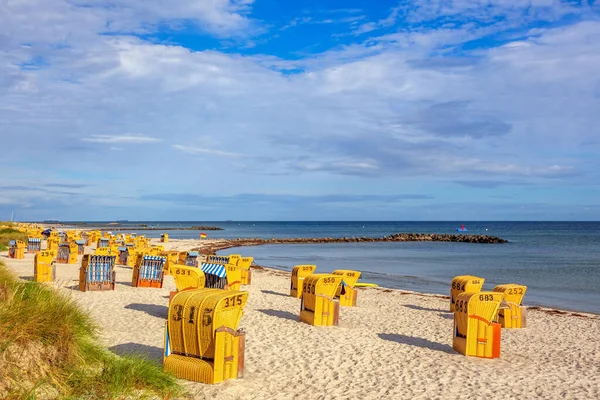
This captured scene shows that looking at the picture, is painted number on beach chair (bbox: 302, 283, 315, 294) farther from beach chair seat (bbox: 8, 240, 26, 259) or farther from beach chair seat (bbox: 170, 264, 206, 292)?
beach chair seat (bbox: 8, 240, 26, 259)

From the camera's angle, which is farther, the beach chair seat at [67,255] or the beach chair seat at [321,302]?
the beach chair seat at [67,255]

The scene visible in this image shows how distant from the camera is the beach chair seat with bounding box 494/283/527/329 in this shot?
1348 centimetres

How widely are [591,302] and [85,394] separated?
791 inches

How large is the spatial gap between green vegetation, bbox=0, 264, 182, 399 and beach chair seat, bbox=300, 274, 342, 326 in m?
5.30

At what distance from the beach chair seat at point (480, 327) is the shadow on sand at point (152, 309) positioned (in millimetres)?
6364

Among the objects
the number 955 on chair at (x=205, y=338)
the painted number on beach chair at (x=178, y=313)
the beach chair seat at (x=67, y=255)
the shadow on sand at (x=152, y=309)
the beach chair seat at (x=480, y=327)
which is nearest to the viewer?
the number 955 on chair at (x=205, y=338)

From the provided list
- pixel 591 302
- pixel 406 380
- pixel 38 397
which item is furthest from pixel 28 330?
pixel 591 302

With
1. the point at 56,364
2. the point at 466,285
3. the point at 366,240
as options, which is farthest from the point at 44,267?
the point at 366,240

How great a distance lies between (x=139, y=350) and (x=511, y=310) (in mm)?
9041

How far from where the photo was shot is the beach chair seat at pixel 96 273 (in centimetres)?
1523

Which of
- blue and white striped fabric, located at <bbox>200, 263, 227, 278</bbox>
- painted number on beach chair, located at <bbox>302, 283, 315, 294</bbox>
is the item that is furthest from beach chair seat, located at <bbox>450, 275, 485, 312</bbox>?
blue and white striped fabric, located at <bbox>200, 263, 227, 278</bbox>

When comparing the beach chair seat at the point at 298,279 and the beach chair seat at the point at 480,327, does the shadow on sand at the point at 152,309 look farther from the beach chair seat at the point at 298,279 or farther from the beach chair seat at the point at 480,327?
the beach chair seat at the point at 480,327

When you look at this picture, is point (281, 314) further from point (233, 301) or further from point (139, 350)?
point (233, 301)

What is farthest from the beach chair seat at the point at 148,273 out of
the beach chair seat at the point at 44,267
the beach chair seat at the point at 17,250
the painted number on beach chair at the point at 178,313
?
the beach chair seat at the point at 17,250
